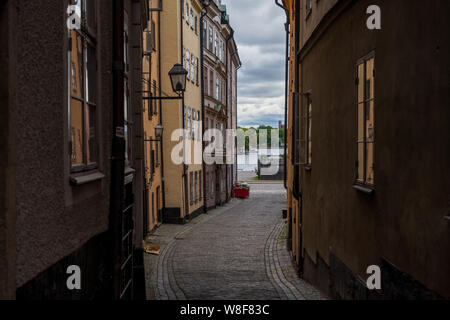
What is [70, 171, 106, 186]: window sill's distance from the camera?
4383 mm

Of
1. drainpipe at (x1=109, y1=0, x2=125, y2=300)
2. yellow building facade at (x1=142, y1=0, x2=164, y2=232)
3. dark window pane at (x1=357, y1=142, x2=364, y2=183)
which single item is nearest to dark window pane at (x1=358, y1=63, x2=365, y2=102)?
dark window pane at (x1=357, y1=142, x2=364, y2=183)

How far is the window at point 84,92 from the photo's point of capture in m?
4.67

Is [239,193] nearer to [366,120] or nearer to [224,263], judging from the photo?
[224,263]

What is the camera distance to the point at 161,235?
20.8 m

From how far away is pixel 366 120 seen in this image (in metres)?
7.09

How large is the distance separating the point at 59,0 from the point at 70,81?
0.71 metres

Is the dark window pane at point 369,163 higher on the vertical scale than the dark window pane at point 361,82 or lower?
lower

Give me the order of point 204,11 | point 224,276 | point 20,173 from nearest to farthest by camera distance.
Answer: point 20,173
point 224,276
point 204,11

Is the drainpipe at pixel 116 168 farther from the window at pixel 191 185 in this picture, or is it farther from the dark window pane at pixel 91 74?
the window at pixel 191 185

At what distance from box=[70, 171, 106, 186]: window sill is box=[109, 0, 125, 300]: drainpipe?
0.40 metres

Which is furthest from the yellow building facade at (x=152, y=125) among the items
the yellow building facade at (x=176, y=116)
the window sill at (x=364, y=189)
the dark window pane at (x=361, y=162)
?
the window sill at (x=364, y=189)

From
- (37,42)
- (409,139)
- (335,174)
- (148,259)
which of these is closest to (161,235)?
(148,259)

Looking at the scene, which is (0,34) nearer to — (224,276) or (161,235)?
(224,276)

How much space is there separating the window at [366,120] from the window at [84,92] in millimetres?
3403
